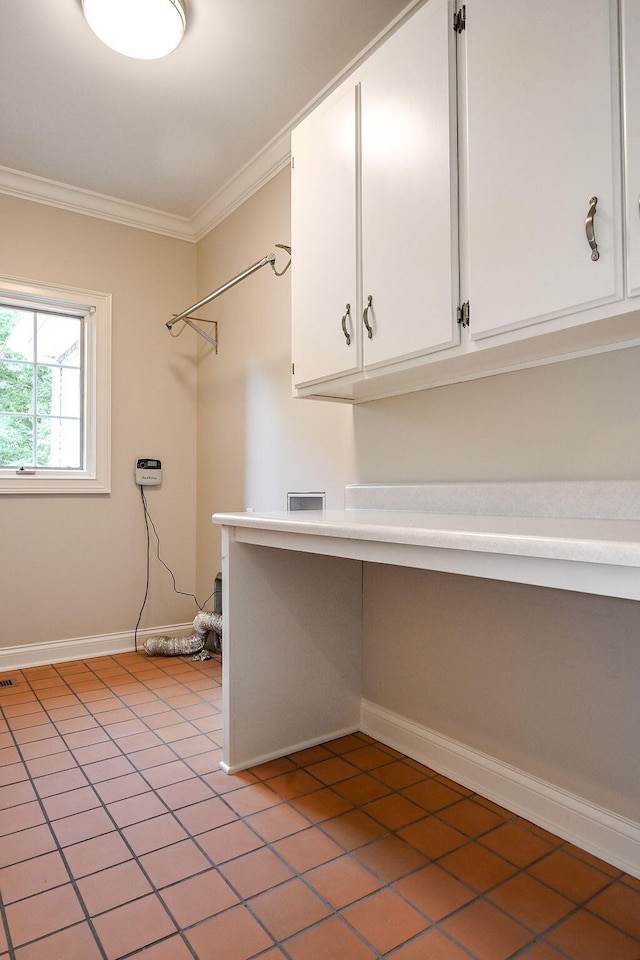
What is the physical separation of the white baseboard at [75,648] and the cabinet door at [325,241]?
207 cm

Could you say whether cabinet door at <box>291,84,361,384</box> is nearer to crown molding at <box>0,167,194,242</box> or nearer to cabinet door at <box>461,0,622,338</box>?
cabinet door at <box>461,0,622,338</box>

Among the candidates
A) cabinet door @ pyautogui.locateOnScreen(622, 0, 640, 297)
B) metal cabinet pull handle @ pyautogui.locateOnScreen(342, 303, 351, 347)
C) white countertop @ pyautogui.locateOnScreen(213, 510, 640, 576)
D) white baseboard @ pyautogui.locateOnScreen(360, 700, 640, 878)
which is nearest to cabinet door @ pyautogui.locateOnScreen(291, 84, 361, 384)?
metal cabinet pull handle @ pyautogui.locateOnScreen(342, 303, 351, 347)

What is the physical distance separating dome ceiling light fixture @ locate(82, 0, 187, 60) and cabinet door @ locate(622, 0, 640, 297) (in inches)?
59.6

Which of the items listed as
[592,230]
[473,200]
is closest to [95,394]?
[473,200]

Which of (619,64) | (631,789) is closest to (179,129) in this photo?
(619,64)

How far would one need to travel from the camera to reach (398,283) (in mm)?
1614

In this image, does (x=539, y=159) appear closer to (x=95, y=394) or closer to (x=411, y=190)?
A: (x=411, y=190)

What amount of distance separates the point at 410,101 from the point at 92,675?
2.77 meters

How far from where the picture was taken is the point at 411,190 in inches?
61.7

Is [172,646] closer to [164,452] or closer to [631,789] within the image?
[164,452]

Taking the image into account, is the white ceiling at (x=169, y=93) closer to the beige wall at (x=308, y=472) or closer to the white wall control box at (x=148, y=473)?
the beige wall at (x=308, y=472)

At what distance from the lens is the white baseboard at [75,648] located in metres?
3.02

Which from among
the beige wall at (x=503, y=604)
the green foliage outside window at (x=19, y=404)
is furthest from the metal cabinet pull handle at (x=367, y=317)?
the green foliage outside window at (x=19, y=404)

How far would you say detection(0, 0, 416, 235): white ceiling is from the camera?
2.03m
